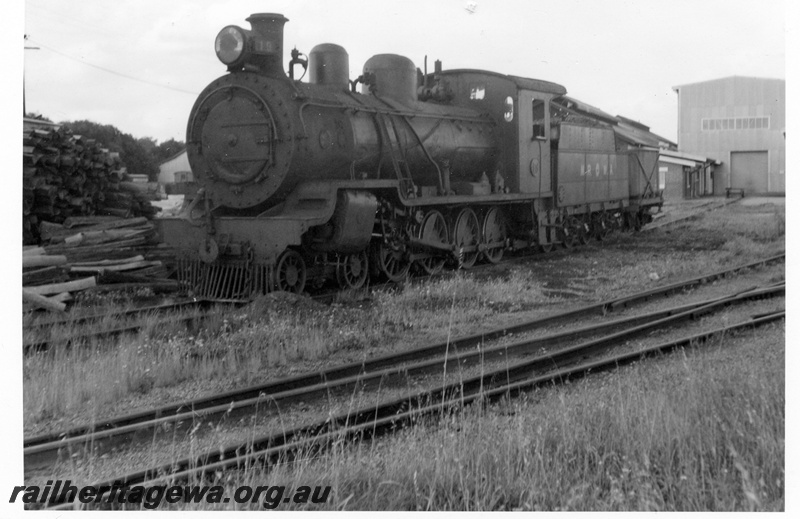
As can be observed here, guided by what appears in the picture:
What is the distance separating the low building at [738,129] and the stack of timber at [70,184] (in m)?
10.2

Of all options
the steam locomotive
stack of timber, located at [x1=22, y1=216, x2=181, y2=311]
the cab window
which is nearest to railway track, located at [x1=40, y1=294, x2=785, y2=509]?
the steam locomotive

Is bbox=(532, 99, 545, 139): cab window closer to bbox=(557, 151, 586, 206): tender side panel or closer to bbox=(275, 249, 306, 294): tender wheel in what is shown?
bbox=(557, 151, 586, 206): tender side panel

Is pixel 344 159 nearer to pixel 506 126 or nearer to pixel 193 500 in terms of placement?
pixel 506 126

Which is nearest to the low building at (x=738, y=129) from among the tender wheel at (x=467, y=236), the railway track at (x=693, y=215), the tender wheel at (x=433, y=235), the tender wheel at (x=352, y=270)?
the railway track at (x=693, y=215)

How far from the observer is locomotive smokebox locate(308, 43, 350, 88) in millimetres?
11852

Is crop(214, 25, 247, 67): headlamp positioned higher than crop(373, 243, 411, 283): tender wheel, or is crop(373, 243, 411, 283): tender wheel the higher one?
crop(214, 25, 247, 67): headlamp

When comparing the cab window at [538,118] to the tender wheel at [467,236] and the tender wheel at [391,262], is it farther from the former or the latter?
the tender wheel at [391,262]

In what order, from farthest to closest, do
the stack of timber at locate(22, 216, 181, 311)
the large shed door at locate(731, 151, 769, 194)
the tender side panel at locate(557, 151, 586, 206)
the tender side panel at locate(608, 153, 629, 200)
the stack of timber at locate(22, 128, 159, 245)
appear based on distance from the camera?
the tender side panel at locate(608, 153, 629, 200)
the tender side panel at locate(557, 151, 586, 206)
the large shed door at locate(731, 151, 769, 194)
the stack of timber at locate(22, 128, 159, 245)
the stack of timber at locate(22, 216, 181, 311)

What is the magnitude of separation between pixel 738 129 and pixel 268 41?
8582 millimetres

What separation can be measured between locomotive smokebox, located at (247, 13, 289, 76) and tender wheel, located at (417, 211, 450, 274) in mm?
3838

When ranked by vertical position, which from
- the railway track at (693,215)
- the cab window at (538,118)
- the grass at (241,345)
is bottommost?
the grass at (241,345)

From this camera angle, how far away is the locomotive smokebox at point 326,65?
11852mm
